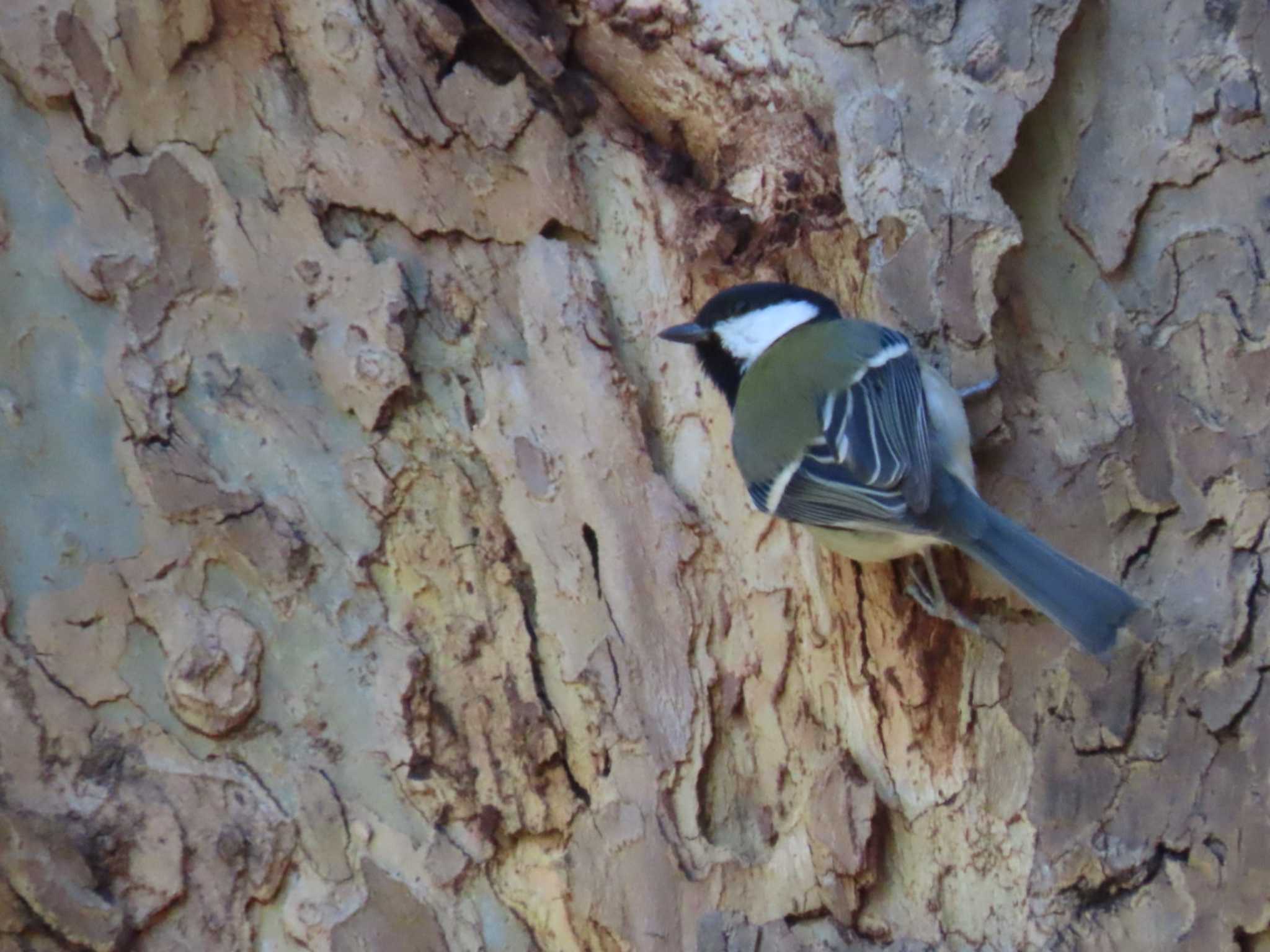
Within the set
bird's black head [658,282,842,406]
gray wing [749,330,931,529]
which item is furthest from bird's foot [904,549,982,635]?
bird's black head [658,282,842,406]

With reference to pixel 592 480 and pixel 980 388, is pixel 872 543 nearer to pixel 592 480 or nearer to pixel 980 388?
pixel 980 388

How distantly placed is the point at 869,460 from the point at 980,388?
20 cm

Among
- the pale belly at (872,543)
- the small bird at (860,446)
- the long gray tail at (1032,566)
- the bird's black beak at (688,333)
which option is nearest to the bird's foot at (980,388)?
the small bird at (860,446)

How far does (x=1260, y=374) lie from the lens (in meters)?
1.71

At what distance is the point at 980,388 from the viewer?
191cm

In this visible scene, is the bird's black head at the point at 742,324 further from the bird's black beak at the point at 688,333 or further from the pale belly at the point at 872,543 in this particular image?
the pale belly at the point at 872,543

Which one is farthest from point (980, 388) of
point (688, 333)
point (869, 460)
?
point (688, 333)

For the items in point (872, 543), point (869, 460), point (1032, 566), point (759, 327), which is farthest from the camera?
point (759, 327)

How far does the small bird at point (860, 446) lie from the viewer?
5.60 ft

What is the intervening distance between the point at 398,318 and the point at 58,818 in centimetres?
90

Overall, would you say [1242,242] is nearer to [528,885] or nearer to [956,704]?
[956,704]

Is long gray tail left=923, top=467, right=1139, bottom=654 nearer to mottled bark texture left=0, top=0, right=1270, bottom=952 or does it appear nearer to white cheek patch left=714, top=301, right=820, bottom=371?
mottled bark texture left=0, top=0, right=1270, bottom=952

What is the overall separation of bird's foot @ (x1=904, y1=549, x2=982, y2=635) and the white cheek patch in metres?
0.45

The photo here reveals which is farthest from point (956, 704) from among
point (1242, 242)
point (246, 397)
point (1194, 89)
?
point (246, 397)
